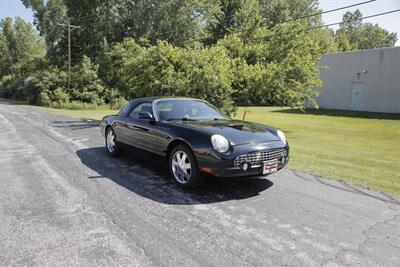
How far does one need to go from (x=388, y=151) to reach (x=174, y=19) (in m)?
25.3

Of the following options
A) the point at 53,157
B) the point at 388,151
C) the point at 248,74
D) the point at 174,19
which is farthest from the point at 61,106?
the point at 388,151

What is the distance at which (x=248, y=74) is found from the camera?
1380cm

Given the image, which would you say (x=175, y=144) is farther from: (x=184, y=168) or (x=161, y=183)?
(x=161, y=183)

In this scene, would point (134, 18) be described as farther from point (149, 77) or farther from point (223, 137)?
point (223, 137)

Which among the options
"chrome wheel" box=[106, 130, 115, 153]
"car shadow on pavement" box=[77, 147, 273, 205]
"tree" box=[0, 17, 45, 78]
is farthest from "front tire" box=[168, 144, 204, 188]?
"tree" box=[0, 17, 45, 78]

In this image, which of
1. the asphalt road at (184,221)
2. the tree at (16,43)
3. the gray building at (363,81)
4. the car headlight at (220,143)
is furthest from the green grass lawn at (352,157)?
the tree at (16,43)

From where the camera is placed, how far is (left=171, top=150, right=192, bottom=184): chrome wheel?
4.91m

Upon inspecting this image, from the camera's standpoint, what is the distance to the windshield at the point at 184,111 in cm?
581

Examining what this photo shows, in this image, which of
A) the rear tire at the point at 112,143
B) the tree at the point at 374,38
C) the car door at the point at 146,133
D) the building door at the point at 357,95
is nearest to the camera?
the car door at the point at 146,133

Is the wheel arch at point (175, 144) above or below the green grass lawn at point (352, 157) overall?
above

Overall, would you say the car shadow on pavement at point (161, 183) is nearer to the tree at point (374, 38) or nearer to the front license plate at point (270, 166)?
the front license plate at point (270, 166)

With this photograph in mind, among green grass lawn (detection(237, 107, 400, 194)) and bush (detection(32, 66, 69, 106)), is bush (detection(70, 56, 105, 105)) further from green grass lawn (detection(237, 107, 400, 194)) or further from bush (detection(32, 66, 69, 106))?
green grass lawn (detection(237, 107, 400, 194))

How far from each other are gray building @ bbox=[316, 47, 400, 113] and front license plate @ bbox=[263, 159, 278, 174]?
18817 millimetres

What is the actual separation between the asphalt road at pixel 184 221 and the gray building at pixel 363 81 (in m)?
19.0
